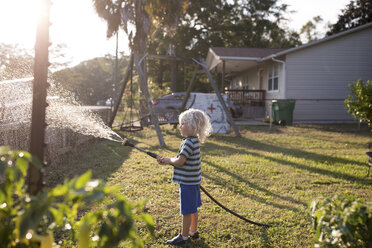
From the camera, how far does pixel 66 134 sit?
7.31 meters

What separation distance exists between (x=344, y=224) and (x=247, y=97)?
62.4 feet

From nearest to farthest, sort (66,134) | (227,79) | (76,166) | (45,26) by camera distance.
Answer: (45,26) < (76,166) < (66,134) < (227,79)

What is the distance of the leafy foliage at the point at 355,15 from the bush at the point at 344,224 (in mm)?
32524

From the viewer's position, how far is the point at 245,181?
212 inches

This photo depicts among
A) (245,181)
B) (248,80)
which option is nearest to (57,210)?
(245,181)

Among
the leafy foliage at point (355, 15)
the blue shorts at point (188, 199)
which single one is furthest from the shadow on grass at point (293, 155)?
the leafy foliage at point (355, 15)

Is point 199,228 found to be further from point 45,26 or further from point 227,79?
point 227,79

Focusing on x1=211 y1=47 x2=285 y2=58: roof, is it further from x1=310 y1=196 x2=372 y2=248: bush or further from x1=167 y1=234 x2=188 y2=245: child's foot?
x1=310 y1=196 x2=372 y2=248: bush

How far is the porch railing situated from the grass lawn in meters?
9.86

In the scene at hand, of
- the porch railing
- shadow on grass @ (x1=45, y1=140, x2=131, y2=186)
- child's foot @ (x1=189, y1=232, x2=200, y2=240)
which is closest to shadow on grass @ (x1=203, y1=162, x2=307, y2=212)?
child's foot @ (x1=189, y1=232, x2=200, y2=240)

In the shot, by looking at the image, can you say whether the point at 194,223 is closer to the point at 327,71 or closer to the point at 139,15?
the point at 139,15

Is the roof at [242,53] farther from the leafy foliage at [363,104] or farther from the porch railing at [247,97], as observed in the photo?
the leafy foliage at [363,104]

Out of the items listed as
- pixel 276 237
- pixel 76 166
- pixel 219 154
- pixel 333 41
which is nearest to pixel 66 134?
pixel 76 166

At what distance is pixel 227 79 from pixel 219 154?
102ft
